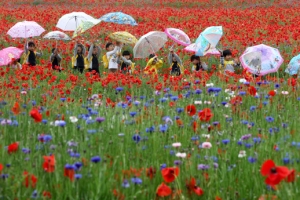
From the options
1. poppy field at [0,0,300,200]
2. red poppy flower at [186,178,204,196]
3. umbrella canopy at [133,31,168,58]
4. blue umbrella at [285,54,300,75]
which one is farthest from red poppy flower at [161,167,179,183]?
umbrella canopy at [133,31,168,58]

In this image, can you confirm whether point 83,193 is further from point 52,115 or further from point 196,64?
point 196,64

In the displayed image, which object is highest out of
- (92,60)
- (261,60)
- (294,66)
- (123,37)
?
(123,37)

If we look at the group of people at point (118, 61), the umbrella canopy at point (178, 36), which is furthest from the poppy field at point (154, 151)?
the group of people at point (118, 61)

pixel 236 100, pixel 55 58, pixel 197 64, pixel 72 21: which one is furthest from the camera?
pixel 72 21

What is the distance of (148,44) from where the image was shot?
473 inches

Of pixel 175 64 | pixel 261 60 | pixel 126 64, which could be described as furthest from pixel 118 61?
pixel 261 60

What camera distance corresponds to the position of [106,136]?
5113 mm

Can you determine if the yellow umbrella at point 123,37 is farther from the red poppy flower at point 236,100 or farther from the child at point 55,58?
the red poppy flower at point 236,100

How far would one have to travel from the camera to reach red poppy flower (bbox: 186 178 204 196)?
12.8 ft

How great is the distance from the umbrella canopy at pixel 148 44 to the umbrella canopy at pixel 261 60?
2862mm

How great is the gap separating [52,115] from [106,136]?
42.7 inches

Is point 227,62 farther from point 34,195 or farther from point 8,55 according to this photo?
point 34,195

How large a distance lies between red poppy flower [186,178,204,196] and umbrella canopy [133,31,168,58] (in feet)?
25.6

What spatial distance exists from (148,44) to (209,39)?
1.73 metres
